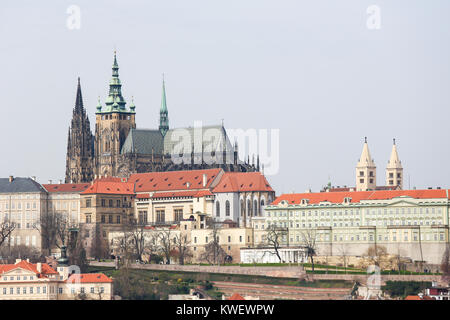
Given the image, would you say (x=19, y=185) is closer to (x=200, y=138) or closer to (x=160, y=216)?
(x=160, y=216)

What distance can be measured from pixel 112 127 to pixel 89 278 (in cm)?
5880

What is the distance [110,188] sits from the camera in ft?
498

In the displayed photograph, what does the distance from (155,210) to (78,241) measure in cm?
1438

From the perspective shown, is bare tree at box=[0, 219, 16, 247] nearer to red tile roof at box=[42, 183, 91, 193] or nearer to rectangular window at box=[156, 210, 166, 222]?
red tile roof at box=[42, 183, 91, 193]

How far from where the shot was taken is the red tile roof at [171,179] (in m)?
152

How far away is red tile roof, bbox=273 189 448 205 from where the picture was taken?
13050 cm

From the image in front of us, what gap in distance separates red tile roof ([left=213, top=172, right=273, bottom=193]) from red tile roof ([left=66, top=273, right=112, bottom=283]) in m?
33.8

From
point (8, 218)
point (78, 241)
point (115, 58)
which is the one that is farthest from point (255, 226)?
point (115, 58)

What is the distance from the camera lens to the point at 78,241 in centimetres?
14075

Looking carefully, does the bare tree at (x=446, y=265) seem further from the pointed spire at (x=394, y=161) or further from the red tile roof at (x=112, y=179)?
the red tile roof at (x=112, y=179)

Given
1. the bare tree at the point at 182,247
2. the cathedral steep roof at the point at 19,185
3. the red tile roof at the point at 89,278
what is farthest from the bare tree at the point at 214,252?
the cathedral steep roof at the point at 19,185

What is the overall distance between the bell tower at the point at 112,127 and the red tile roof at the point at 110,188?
1140cm
